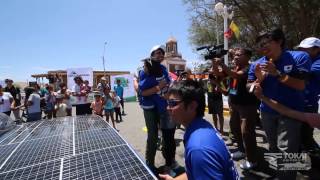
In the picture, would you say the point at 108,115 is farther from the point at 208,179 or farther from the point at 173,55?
the point at 173,55

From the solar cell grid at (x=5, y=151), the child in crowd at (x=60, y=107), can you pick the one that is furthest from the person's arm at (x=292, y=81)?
the child in crowd at (x=60, y=107)

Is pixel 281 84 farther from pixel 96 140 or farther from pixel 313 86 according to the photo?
pixel 96 140

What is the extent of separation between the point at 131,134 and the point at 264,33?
5666mm

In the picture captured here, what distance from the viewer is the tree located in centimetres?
1758

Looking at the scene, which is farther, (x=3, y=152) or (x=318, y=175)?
(x=318, y=175)

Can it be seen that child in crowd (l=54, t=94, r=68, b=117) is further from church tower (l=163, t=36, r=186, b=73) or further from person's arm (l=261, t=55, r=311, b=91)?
church tower (l=163, t=36, r=186, b=73)

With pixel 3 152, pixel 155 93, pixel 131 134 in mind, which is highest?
pixel 155 93

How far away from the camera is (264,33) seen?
333 cm

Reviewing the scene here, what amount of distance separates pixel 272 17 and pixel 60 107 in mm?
15502

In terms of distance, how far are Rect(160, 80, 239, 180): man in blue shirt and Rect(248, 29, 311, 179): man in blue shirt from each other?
1.28 meters

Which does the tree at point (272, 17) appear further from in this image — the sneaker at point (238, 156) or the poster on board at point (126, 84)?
the sneaker at point (238, 156)

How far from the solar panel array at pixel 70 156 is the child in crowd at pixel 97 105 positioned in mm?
6027

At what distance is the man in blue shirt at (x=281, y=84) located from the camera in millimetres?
3117

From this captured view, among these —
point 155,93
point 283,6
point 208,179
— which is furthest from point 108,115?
point 283,6
